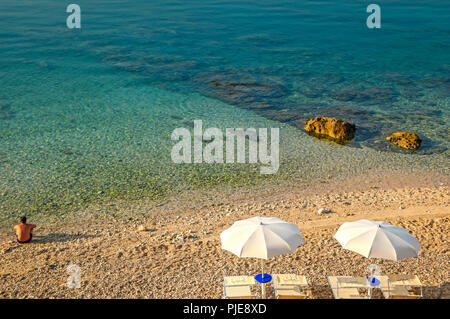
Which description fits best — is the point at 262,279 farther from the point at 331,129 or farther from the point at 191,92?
the point at 191,92

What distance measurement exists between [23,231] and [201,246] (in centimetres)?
585

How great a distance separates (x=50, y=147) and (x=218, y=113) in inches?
417

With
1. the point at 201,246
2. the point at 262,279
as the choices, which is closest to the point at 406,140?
the point at 201,246

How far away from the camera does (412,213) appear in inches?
633

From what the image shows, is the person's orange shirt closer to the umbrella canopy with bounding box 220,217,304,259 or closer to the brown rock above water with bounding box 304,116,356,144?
the umbrella canopy with bounding box 220,217,304,259

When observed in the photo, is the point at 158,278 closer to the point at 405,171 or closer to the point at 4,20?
the point at 405,171

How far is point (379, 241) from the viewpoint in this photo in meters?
11.1

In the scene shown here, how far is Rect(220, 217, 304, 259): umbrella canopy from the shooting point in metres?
10.9

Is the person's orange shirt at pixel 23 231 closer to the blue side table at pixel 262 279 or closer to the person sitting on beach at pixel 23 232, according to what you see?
the person sitting on beach at pixel 23 232

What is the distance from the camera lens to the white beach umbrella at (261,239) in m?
10.9

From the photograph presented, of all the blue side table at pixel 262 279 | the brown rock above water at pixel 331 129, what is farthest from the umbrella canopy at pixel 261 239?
the brown rock above water at pixel 331 129

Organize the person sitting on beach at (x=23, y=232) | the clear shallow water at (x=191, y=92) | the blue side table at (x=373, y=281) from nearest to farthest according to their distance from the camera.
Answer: the blue side table at (x=373, y=281), the person sitting on beach at (x=23, y=232), the clear shallow water at (x=191, y=92)

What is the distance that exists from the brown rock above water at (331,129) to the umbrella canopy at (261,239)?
46.3 feet

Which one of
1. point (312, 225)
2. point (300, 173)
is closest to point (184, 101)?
point (300, 173)
